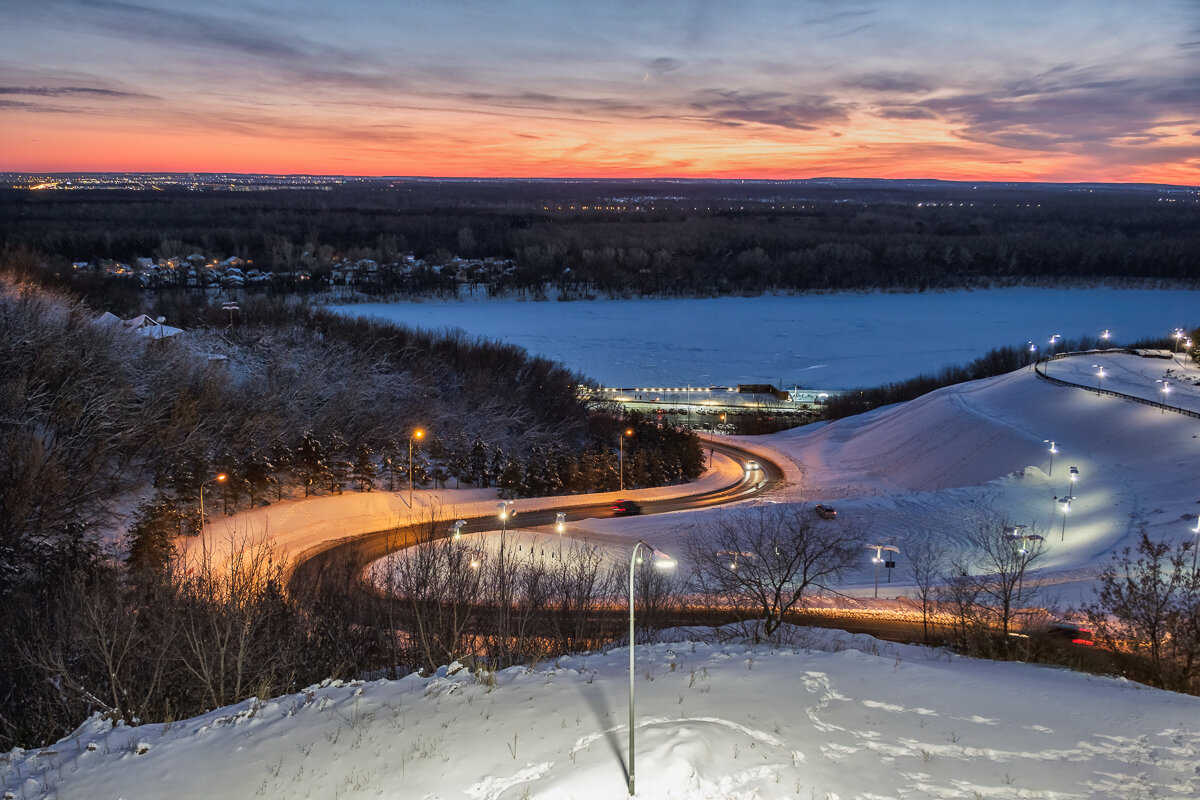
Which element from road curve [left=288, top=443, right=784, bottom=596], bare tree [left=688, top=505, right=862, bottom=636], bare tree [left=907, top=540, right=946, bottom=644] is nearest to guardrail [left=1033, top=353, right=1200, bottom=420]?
bare tree [left=907, top=540, right=946, bottom=644]

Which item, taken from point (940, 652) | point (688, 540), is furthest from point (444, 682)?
point (688, 540)

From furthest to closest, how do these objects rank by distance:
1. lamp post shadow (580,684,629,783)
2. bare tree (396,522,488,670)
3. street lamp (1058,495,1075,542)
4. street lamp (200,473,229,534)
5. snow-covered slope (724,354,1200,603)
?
1. street lamp (1058,495,1075,542)
2. snow-covered slope (724,354,1200,603)
3. street lamp (200,473,229,534)
4. bare tree (396,522,488,670)
5. lamp post shadow (580,684,629,783)

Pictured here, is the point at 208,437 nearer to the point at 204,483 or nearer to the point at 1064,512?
the point at 204,483

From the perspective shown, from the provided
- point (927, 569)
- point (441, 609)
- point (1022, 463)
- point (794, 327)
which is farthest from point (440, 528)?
point (794, 327)

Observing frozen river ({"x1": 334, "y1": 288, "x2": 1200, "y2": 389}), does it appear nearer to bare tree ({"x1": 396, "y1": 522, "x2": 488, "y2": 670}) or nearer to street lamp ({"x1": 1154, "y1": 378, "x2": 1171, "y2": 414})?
street lamp ({"x1": 1154, "y1": 378, "x2": 1171, "y2": 414})

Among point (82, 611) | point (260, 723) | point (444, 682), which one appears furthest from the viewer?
point (82, 611)

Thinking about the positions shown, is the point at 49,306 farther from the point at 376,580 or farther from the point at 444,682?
the point at 444,682
